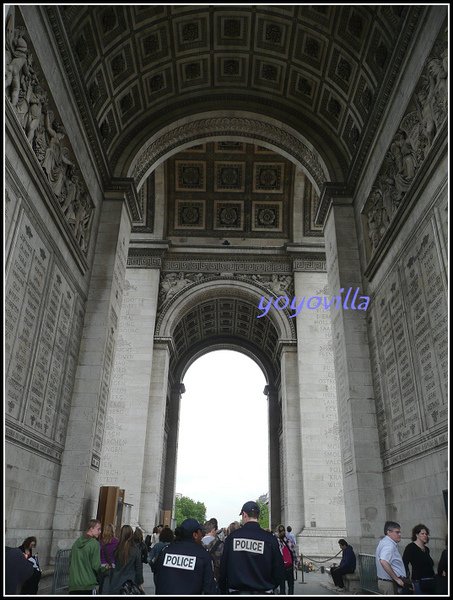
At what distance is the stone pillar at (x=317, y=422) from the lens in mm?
18391

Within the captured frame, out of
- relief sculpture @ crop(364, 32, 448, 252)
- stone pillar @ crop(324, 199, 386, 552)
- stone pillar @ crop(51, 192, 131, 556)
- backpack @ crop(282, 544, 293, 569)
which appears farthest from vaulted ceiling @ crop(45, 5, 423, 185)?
backpack @ crop(282, 544, 293, 569)

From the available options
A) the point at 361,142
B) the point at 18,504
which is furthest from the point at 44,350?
the point at 361,142

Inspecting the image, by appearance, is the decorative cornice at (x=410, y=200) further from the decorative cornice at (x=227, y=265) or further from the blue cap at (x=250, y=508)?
the decorative cornice at (x=227, y=265)

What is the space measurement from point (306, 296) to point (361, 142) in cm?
1084

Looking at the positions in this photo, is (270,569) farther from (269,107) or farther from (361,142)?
(269,107)

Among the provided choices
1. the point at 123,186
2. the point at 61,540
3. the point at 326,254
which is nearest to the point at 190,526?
the point at 61,540

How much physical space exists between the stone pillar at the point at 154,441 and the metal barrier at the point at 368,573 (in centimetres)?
1108

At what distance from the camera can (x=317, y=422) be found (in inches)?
804

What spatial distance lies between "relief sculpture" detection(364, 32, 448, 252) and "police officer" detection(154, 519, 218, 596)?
7837mm

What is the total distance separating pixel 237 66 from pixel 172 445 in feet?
66.1

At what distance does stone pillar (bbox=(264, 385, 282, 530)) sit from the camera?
87.6ft

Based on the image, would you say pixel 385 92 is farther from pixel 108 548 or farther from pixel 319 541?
pixel 319 541

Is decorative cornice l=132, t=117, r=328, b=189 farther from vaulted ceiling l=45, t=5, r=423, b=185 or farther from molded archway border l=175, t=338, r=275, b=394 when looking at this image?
molded archway border l=175, t=338, r=275, b=394

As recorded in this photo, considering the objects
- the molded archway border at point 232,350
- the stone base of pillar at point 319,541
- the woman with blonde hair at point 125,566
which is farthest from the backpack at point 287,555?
the molded archway border at point 232,350
